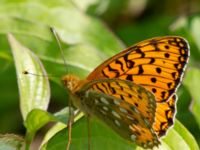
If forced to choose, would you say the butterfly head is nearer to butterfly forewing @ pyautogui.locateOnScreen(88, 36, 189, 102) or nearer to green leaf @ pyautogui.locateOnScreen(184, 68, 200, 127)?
butterfly forewing @ pyautogui.locateOnScreen(88, 36, 189, 102)

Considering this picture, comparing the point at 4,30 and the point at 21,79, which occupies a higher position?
the point at 4,30

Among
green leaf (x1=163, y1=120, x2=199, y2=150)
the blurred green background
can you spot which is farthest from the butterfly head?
green leaf (x1=163, y1=120, x2=199, y2=150)

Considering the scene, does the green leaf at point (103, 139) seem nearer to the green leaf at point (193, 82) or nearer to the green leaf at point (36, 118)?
the green leaf at point (36, 118)

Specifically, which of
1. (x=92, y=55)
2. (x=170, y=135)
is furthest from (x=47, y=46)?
(x=170, y=135)

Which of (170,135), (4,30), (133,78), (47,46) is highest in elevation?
(4,30)

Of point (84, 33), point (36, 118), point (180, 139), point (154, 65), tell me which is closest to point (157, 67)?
point (154, 65)

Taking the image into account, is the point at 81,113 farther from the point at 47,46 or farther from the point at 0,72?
the point at 0,72
